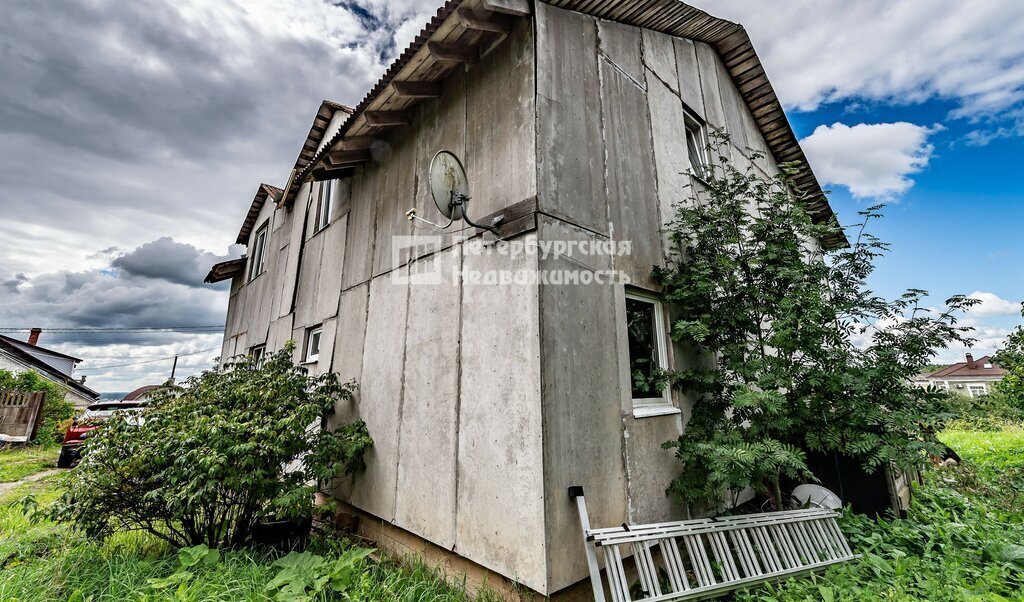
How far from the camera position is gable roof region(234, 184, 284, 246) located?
10.9 metres

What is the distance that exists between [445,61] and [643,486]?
203 inches

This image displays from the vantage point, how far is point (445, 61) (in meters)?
4.42

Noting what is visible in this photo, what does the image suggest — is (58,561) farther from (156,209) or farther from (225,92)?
(156,209)

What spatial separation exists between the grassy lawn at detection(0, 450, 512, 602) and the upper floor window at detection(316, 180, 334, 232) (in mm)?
5542

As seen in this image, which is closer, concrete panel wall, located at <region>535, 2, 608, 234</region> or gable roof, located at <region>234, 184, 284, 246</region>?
concrete panel wall, located at <region>535, 2, 608, 234</region>

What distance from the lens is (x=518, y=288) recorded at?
322 centimetres

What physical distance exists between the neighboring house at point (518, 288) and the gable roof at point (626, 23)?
4cm

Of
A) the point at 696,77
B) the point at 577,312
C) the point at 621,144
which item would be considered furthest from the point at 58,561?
the point at 696,77

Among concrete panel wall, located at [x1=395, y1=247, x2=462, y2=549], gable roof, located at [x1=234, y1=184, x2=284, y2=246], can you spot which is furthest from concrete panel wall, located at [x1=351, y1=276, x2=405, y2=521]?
gable roof, located at [x1=234, y1=184, x2=284, y2=246]

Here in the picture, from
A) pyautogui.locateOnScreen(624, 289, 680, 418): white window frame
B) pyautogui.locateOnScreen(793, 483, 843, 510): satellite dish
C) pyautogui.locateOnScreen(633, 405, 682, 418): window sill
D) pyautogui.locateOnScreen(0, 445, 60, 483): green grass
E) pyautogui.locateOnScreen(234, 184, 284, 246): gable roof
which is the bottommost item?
pyautogui.locateOnScreen(0, 445, 60, 483): green grass

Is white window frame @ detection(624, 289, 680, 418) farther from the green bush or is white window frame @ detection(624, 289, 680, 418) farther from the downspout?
the green bush

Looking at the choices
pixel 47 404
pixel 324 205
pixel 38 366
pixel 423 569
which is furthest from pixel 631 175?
pixel 38 366

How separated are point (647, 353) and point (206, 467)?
4.55 m

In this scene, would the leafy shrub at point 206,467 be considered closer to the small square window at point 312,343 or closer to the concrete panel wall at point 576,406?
the small square window at point 312,343
